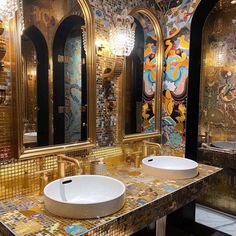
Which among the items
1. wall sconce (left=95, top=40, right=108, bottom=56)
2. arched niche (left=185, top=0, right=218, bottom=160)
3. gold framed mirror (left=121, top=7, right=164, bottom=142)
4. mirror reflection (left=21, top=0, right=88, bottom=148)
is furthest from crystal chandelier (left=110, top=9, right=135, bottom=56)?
arched niche (left=185, top=0, right=218, bottom=160)

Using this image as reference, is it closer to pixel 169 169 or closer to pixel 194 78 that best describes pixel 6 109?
pixel 169 169

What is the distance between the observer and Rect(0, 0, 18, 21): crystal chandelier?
1.28 m

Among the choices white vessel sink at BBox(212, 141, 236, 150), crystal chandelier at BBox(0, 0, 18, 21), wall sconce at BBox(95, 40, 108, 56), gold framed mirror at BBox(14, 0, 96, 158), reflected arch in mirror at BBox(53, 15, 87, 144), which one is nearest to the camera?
crystal chandelier at BBox(0, 0, 18, 21)

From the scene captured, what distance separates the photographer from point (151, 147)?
7.41 feet

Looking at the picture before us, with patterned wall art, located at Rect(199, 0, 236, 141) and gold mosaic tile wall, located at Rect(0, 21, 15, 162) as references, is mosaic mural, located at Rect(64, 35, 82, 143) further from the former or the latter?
patterned wall art, located at Rect(199, 0, 236, 141)

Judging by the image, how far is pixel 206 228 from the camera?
247 centimetres

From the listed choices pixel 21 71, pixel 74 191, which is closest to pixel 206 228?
pixel 74 191

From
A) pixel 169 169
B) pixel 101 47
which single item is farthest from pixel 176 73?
pixel 169 169

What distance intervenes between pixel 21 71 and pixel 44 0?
0.51 metres

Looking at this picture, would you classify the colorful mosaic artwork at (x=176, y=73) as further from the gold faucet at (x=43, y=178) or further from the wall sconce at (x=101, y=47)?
the gold faucet at (x=43, y=178)

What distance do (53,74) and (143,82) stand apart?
971 mm

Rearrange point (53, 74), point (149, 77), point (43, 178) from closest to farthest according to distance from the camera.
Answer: point (43, 178) → point (53, 74) → point (149, 77)

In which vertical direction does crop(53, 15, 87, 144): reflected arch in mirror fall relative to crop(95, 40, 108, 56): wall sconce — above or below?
below

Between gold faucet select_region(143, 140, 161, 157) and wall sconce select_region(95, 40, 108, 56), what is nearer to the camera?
wall sconce select_region(95, 40, 108, 56)
